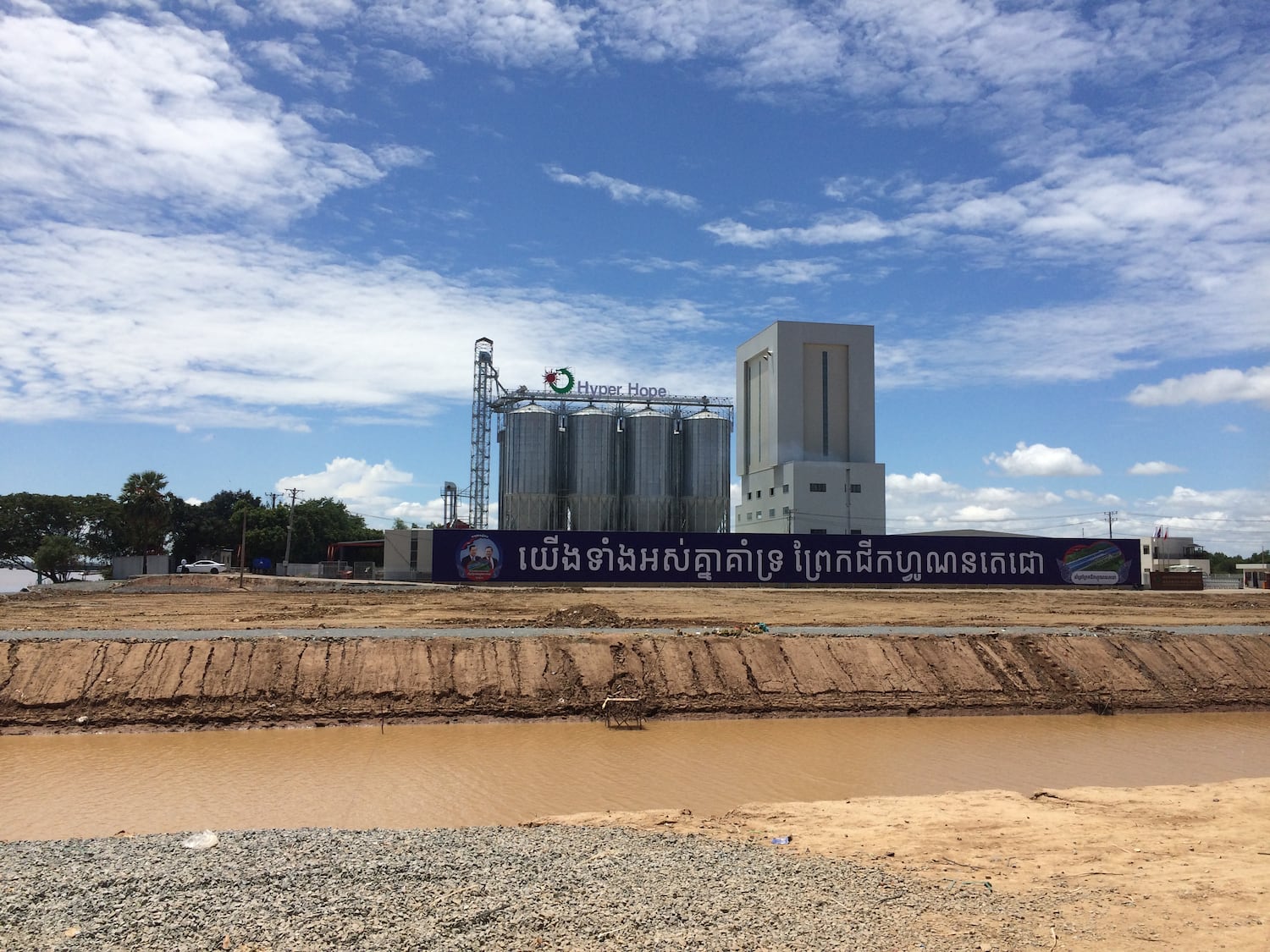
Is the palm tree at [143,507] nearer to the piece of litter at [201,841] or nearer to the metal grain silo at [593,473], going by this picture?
the metal grain silo at [593,473]

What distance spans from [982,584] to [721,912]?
5377cm

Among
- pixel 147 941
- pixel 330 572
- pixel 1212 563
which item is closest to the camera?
pixel 147 941

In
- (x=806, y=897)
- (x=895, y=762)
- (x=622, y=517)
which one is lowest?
(x=895, y=762)

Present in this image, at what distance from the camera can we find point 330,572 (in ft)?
246

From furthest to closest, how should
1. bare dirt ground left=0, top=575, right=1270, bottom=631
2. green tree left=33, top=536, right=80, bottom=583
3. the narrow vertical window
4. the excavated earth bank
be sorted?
1. green tree left=33, top=536, right=80, bottom=583
2. the narrow vertical window
3. bare dirt ground left=0, top=575, right=1270, bottom=631
4. the excavated earth bank

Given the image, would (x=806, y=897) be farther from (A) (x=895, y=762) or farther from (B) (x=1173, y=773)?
(B) (x=1173, y=773)

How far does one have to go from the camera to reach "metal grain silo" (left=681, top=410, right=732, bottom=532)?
68438 millimetres

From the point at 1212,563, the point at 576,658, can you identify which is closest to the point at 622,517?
the point at 576,658

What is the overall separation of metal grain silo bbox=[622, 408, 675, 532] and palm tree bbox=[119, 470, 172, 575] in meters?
42.7

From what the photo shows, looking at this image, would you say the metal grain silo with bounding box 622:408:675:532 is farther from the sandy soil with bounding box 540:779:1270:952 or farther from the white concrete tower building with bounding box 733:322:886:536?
the sandy soil with bounding box 540:779:1270:952

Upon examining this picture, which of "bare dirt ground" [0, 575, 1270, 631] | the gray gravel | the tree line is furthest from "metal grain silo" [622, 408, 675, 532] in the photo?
the gray gravel

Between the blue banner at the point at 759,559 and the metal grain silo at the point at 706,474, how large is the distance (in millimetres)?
14019

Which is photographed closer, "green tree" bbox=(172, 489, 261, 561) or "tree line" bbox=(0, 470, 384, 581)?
"tree line" bbox=(0, 470, 384, 581)

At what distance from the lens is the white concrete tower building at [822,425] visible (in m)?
64.4
